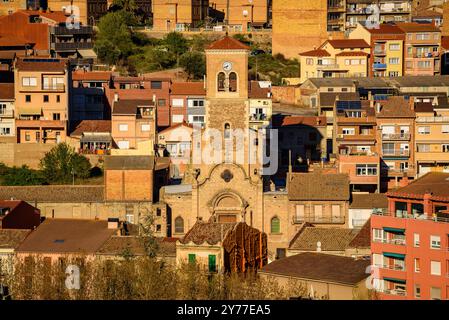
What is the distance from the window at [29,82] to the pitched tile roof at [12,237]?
71.4 feet

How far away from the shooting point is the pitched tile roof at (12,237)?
6975 centimetres

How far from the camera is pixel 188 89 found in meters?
96.9

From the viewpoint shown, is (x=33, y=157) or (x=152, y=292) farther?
(x=33, y=157)

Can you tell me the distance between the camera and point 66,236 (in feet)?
231

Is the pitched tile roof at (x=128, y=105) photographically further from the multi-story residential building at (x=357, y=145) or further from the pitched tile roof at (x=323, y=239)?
the pitched tile roof at (x=323, y=239)

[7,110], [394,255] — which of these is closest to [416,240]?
[394,255]

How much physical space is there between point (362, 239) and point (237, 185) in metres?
10.4

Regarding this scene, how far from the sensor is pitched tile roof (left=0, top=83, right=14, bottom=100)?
92.6 m

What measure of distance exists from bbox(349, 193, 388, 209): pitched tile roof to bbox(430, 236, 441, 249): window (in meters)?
20.0

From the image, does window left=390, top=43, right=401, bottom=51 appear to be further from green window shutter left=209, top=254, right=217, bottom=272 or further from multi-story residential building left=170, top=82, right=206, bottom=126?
green window shutter left=209, top=254, right=217, bottom=272

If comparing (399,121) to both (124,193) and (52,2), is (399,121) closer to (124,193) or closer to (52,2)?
(124,193)

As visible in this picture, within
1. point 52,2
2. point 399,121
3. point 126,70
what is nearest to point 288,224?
point 399,121

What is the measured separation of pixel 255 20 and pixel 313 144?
103 feet

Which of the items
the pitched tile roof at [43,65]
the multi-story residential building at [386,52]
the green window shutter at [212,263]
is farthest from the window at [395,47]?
the green window shutter at [212,263]
